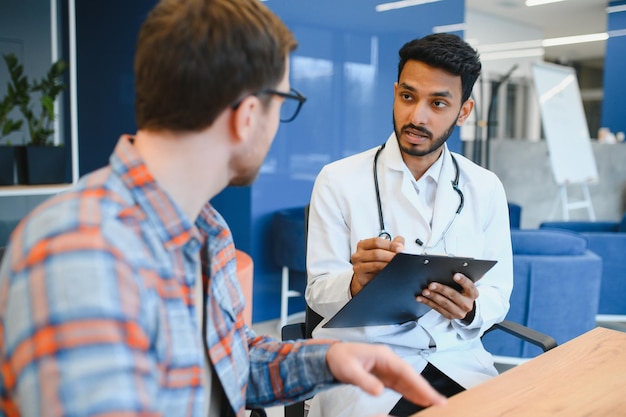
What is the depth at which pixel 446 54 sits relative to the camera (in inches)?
68.1

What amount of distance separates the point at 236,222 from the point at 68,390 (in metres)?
3.48

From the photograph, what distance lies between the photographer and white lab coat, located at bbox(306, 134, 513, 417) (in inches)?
62.1

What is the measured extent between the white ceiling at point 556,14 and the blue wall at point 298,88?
15.2 ft

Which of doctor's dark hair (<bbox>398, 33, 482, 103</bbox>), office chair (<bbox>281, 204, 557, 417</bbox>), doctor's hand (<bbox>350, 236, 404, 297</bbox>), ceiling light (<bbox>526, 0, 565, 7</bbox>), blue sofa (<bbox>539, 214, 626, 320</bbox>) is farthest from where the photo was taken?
ceiling light (<bbox>526, 0, 565, 7</bbox>)

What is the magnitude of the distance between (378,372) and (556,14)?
10.4 m

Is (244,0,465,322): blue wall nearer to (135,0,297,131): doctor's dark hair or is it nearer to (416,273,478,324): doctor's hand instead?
(416,273,478,324): doctor's hand

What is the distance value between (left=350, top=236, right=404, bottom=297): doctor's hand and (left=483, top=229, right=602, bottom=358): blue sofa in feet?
5.31

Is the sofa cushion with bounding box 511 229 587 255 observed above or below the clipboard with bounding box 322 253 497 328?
below

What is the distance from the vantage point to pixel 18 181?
3.29 m

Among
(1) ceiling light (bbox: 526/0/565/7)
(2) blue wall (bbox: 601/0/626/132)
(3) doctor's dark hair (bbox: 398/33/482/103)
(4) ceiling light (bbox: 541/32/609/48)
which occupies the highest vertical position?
(1) ceiling light (bbox: 526/0/565/7)

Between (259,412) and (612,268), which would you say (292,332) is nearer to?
(259,412)

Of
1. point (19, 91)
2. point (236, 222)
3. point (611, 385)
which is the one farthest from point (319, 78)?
point (611, 385)

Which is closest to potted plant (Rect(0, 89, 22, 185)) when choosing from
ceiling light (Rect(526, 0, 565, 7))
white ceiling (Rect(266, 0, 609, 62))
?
white ceiling (Rect(266, 0, 609, 62))

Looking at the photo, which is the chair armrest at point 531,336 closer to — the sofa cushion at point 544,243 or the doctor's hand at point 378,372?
the doctor's hand at point 378,372
